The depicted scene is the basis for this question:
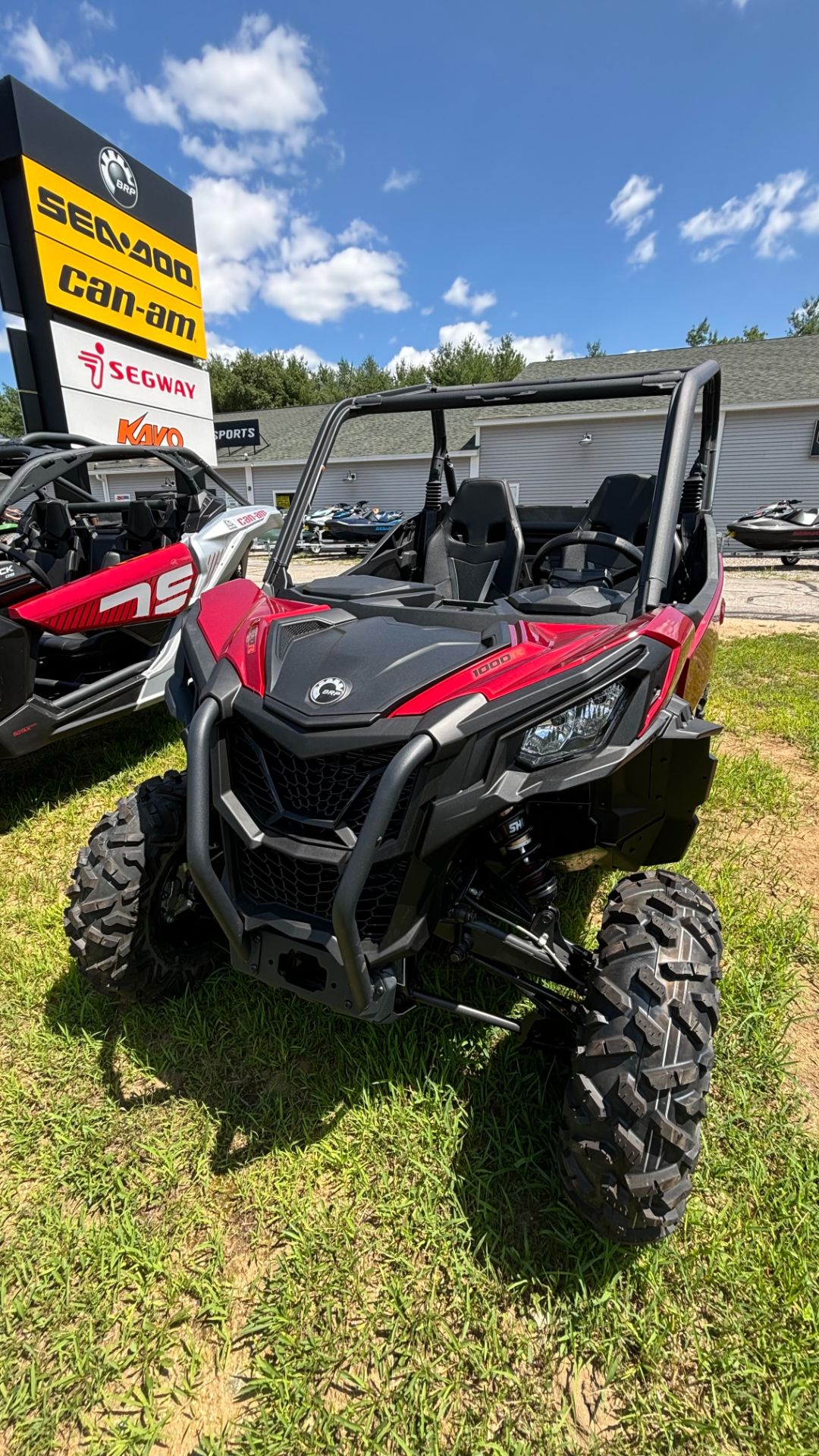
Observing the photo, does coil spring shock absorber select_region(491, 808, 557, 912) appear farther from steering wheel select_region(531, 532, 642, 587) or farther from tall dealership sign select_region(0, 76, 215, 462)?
tall dealership sign select_region(0, 76, 215, 462)

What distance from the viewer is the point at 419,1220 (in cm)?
169

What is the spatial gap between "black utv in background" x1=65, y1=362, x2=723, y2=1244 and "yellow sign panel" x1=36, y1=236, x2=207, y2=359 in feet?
24.0

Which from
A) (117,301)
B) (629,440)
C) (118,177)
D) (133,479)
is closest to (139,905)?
(117,301)

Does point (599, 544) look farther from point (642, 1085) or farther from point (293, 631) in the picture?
point (642, 1085)

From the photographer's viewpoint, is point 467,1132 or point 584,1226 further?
point 467,1132

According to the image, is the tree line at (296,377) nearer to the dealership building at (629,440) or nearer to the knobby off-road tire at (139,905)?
the dealership building at (629,440)

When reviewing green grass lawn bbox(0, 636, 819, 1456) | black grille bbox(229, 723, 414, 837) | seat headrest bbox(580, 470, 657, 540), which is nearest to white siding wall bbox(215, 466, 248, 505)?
seat headrest bbox(580, 470, 657, 540)

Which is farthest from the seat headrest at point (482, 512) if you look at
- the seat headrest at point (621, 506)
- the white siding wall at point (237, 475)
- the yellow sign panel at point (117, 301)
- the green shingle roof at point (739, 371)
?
the white siding wall at point (237, 475)

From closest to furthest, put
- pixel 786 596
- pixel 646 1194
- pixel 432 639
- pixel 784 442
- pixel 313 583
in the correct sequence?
1. pixel 646 1194
2. pixel 432 639
3. pixel 313 583
4. pixel 786 596
5. pixel 784 442

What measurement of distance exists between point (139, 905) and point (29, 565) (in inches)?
105

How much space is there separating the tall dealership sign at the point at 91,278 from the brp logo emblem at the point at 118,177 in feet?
0.05

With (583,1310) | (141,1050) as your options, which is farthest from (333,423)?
(583,1310)

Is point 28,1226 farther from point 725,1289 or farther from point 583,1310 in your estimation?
point 725,1289

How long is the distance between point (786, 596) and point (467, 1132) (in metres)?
11.2
